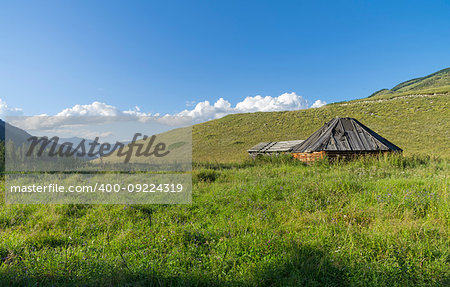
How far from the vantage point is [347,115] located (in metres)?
58.5

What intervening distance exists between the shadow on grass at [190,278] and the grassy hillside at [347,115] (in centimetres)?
3149

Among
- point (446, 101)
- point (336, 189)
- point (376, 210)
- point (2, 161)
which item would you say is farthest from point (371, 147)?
point (446, 101)

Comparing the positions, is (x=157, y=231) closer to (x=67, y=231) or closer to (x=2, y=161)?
(x=67, y=231)

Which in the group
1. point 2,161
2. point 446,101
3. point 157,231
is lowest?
point 157,231

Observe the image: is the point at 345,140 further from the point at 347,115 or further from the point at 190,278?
the point at 347,115

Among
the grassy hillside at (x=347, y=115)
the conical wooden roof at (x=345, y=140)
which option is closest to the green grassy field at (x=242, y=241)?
the conical wooden roof at (x=345, y=140)

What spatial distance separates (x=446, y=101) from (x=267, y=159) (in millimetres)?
67460

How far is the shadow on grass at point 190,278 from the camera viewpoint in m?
2.60

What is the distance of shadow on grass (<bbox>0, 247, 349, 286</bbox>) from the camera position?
2.60m

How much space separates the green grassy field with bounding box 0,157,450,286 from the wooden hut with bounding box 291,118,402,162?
848 centimetres

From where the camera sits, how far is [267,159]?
1520 centimetres

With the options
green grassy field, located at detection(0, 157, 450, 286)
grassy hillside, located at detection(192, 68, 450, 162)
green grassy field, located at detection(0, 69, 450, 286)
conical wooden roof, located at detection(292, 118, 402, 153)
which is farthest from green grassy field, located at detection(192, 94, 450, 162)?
green grassy field, located at detection(0, 157, 450, 286)

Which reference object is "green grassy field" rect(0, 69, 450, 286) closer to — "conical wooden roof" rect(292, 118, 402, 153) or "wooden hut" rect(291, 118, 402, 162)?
"wooden hut" rect(291, 118, 402, 162)

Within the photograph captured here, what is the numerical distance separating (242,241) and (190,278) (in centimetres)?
109
